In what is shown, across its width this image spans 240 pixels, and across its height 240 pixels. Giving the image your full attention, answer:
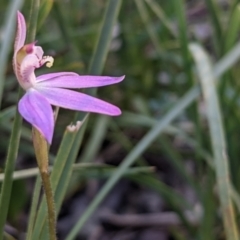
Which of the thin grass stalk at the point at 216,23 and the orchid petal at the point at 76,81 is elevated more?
the thin grass stalk at the point at 216,23

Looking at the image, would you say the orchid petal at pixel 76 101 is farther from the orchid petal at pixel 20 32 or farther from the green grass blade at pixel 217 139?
the green grass blade at pixel 217 139

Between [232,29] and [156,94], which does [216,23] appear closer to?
[232,29]

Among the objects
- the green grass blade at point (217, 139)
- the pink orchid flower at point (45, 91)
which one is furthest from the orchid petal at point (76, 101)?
the green grass blade at point (217, 139)

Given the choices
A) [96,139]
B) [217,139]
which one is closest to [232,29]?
[217,139]

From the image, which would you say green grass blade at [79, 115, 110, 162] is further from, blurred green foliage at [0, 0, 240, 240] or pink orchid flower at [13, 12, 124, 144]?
pink orchid flower at [13, 12, 124, 144]

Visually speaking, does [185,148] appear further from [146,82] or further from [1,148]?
[1,148]

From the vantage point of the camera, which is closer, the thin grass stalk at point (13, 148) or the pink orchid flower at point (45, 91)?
the pink orchid flower at point (45, 91)
